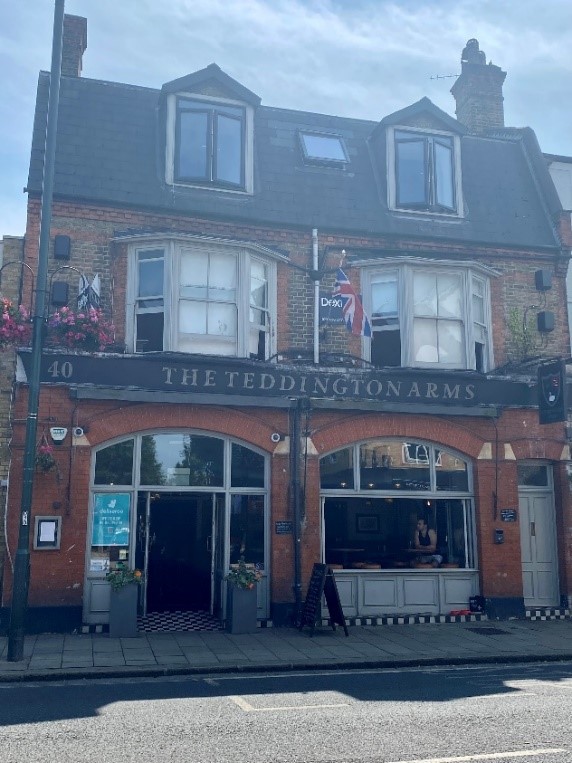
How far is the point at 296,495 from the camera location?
14.2 meters

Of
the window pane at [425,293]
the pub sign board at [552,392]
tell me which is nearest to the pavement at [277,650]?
the pub sign board at [552,392]

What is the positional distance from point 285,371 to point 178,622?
4911 millimetres

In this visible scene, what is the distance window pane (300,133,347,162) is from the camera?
16.9 m

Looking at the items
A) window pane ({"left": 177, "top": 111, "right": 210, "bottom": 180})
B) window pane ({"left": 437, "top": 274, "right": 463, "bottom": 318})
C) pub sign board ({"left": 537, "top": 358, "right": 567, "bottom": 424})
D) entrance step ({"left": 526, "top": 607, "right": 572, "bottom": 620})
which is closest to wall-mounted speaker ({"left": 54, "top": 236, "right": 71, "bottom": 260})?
window pane ({"left": 177, "top": 111, "right": 210, "bottom": 180})

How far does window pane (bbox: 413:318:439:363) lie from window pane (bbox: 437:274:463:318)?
1.32 ft

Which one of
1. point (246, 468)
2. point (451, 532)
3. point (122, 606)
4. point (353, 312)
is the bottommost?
point (122, 606)

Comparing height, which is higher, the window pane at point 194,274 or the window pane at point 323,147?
the window pane at point 323,147

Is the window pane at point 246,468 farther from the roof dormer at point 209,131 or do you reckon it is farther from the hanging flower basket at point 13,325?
the roof dormer at point 209,131

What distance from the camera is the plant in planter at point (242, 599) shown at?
42.9 ft

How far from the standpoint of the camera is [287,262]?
49.8ft

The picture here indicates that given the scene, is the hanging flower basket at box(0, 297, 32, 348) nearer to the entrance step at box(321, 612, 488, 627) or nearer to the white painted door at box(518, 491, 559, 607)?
the entrance step at box(321, 612, 488, 627)

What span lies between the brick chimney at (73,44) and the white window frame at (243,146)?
2.71m

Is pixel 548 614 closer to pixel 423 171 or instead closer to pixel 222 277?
pixel 222 277

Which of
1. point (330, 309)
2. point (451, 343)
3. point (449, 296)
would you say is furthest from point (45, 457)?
point (449, 296)
